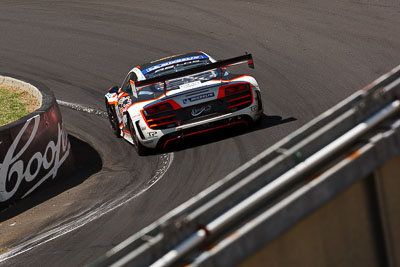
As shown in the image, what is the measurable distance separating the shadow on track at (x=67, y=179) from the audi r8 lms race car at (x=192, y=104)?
950 millimetres

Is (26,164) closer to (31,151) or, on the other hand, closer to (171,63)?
(31,151)

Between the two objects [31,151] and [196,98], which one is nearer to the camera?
[31,151]

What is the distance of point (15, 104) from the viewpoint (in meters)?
14.3

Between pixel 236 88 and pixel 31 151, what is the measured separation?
2991 millimetres

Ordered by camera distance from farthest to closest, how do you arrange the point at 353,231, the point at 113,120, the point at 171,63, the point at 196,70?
the point at 113,120, the point at 171,63, the point at 196,70, the point at 353,231

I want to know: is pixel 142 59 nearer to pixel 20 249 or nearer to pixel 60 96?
pixel 60 96

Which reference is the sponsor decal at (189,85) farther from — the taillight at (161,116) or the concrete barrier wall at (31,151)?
the concrete barrier wall at (31,151)

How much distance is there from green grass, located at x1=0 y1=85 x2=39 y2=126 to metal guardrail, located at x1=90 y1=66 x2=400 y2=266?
393 inches

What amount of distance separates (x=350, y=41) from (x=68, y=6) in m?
9.76

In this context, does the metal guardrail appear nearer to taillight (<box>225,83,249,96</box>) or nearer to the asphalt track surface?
the asphalt track surface

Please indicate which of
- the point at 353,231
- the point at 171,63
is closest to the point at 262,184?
the point at 353,231

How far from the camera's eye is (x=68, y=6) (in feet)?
76.3

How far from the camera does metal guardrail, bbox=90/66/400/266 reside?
Answer: 12.5 feet

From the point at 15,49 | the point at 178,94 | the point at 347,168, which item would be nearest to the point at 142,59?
the point at 15,49
